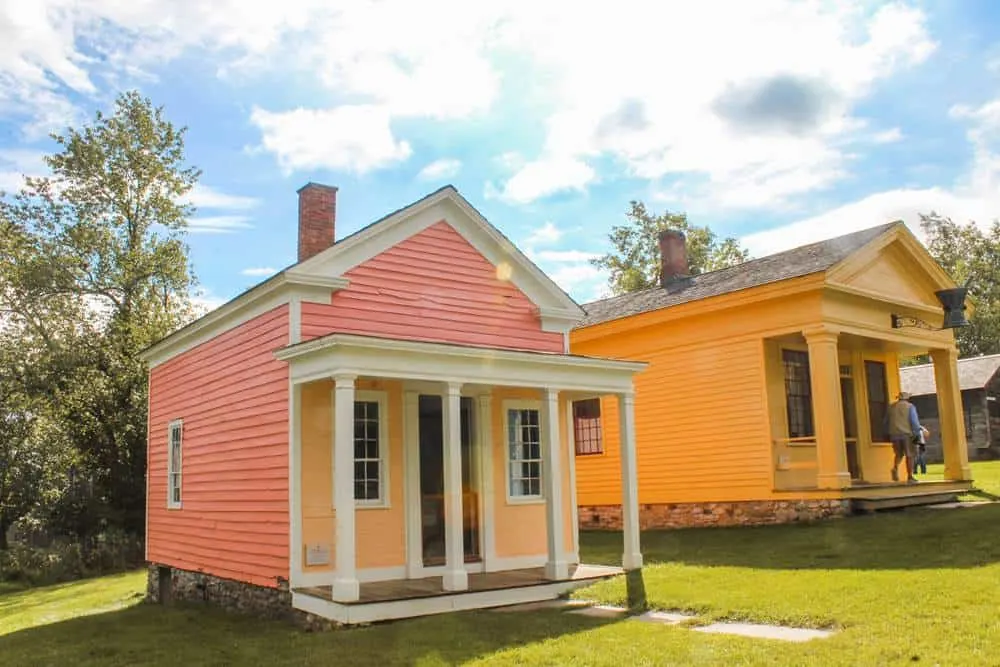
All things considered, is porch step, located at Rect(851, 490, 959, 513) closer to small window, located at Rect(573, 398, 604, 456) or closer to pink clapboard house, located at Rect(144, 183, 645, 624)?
pink clapboard house, located at Rect(144, 183, 645, 624)

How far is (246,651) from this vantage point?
30.6ft

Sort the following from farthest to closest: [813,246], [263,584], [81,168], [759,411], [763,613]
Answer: [81,168] < [813,246] < [759,411] < [263,584] < [763,613]

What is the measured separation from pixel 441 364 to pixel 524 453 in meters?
3.45

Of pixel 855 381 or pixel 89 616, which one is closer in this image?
pixel 89 616

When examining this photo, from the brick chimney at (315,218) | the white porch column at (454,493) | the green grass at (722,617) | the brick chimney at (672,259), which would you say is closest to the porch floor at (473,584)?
the white porch column at (454,493)

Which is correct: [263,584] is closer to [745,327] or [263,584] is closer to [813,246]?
[745,327]

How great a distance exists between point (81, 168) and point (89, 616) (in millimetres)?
19936

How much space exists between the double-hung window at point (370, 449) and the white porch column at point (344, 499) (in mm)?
1934

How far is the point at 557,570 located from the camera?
1162cm

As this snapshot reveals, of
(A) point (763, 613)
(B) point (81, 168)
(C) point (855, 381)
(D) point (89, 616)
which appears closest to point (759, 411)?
(C) point (855, 381)

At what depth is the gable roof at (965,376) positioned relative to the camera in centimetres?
3219

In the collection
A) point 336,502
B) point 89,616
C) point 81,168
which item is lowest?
point 89,616

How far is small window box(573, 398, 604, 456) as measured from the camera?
2004cm

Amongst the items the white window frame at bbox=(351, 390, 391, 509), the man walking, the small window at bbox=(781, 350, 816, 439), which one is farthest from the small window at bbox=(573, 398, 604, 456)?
the white window frame at bbox=(351, 390, 391, 509)
